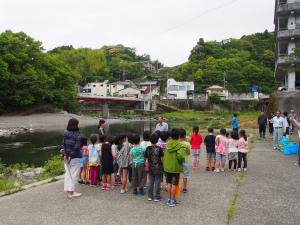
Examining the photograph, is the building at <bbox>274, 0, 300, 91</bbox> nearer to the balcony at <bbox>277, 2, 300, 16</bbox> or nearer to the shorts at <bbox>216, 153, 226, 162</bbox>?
the balcony at <bbox>277, 2, 300, 16</bbox>

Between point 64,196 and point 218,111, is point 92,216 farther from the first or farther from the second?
point 218,111

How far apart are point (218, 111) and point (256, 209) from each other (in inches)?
2774

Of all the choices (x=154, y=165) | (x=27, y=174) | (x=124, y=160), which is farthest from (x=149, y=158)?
(x=27, y=174)

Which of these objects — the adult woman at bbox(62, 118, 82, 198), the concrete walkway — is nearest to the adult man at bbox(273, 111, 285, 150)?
the concrete walkway

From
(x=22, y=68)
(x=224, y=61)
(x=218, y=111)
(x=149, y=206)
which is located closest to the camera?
(x=149, y=206)

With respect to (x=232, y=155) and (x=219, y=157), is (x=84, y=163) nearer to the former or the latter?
(x=219, y=157)

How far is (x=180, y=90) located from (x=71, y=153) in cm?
7289

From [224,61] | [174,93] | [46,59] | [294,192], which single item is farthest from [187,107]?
[294,192]

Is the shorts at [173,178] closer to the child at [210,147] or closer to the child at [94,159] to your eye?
the child at [94,159]

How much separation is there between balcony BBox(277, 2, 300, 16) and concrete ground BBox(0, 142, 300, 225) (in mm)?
26219

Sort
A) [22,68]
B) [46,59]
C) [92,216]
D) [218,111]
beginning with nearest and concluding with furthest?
[92,216] → [22,68] → [46,59] → [218,111]

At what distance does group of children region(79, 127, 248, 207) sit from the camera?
592 cm

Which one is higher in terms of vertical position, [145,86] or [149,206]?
[145,86]

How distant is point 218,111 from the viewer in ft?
244
